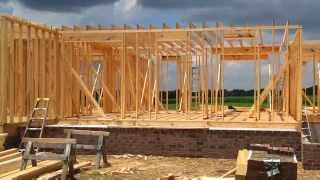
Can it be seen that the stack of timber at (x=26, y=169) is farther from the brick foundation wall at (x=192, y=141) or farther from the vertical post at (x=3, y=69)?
the brick foundation wall at (x=192, y=141)

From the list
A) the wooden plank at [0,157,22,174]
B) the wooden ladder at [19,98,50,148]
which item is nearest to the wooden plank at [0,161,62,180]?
the wooden plank at [0,157,22,174]

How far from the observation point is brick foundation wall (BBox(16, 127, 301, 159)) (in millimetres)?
12961

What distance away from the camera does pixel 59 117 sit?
49.9ft

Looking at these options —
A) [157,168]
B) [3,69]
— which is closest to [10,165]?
[157,168]

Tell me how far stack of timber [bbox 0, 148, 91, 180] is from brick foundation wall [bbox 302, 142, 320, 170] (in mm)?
4873

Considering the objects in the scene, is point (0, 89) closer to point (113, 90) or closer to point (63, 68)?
point (63, 68)

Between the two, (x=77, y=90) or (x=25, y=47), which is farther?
(x=77, y=90)

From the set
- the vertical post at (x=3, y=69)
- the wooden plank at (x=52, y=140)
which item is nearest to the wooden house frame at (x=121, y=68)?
the vertical post at (x=3, y=69)

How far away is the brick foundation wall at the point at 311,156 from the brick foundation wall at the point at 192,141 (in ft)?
2.87

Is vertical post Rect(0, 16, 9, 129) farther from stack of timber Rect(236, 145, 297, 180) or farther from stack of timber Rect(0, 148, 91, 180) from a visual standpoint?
stack of timber Rect(236, 145, 297, 180)

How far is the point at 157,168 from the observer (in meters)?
11.8

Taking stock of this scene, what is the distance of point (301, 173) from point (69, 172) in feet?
16.3

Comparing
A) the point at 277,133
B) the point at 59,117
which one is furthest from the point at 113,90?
the point at 277,133

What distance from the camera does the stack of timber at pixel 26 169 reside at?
32.1 ft
